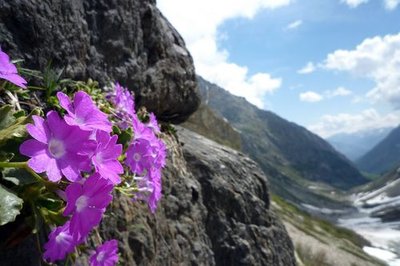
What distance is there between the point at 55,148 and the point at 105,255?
4.10ft

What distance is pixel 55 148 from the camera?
2.12 metres

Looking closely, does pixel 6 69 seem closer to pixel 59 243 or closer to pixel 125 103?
pixel 59 243

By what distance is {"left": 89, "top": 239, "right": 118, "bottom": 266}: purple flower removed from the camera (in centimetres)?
310

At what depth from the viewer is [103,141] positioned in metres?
2.43

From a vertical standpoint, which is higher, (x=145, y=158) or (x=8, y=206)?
(x=145, y=158)

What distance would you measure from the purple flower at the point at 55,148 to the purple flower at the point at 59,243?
1.81ft

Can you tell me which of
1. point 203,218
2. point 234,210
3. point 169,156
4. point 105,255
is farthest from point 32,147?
point 234,210

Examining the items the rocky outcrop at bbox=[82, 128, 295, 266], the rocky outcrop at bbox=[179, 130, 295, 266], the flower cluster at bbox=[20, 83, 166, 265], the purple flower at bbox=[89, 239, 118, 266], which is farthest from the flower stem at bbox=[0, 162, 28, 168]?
the rocky outcrop at bbox=[179, 130, 295, 266]

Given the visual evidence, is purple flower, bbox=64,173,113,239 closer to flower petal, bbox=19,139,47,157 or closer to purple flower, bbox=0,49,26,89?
flower petal, bbox=19,139,47,157

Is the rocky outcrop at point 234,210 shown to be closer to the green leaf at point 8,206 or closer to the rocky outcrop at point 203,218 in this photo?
the rocky outcrop at point 203,218

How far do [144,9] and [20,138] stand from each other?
19.9 ft

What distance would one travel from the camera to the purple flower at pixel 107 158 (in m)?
2.34

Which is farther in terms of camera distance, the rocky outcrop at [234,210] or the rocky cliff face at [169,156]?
the rocky outcrop at [234,210]

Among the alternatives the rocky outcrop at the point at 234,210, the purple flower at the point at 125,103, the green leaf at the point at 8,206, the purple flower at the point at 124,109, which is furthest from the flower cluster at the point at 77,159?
the rocky outcrop at the point at 234,210
